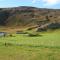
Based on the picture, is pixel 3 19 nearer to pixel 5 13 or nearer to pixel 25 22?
pixel 5 13

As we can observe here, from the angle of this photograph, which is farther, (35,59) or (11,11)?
(11,11)

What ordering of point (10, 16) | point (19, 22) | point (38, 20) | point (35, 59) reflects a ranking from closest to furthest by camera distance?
point (35, 59) → point (38, 20) → point (19, 22) → point (10, 16)

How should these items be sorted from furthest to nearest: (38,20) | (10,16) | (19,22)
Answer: (10,16) → (19,22) → (38,20)

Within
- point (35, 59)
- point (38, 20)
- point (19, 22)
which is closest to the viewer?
→ point (35, 59)

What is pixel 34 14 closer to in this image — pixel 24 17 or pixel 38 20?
pixel 24 17

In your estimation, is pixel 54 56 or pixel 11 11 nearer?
pixel 54 56

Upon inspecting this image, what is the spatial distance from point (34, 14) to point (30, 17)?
452 centimetres

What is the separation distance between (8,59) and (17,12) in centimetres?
6866

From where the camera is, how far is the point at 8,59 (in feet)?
48.6

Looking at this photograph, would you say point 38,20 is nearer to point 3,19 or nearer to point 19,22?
point 19,22

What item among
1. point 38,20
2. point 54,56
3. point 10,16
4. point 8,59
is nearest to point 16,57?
point 8,59

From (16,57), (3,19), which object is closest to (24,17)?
(3,19)

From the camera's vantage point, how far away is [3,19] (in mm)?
80188

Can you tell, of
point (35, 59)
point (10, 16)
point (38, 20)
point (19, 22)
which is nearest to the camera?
point (35, 59)
